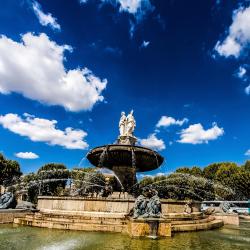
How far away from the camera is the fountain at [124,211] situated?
34.4 ft

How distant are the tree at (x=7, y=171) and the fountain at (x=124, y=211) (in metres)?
31.2

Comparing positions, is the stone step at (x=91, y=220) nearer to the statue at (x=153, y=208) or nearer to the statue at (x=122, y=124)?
the statue at (x=153, y=208)

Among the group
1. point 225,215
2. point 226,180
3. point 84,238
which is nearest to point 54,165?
point 226,180

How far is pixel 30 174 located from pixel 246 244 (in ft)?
142

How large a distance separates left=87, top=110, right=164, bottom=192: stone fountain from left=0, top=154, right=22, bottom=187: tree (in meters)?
29.5

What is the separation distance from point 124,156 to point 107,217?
6.56 meters

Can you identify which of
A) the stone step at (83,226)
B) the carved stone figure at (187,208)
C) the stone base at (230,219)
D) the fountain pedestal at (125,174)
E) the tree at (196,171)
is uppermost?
the tree at (196,171)

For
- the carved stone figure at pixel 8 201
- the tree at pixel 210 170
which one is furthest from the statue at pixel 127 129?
the tree at pixel 210 170

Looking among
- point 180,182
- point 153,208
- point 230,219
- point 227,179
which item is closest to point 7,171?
point 180,182

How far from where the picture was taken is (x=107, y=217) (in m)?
12.5

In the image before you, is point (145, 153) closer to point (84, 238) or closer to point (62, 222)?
point (62, 222)

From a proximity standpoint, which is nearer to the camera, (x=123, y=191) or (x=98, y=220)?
(x=98, y=220)

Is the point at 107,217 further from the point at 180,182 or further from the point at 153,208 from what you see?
the point at 180,182

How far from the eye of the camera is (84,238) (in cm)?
956
